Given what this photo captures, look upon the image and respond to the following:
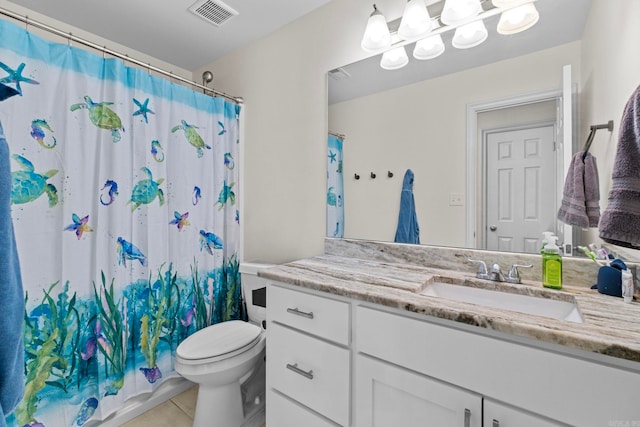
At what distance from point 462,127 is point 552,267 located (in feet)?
2.20

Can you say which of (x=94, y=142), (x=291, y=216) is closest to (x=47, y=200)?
(x=94, y=142)

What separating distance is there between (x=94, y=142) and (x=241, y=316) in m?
1.39

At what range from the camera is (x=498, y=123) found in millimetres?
1195

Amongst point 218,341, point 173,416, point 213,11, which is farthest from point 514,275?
point 213,11

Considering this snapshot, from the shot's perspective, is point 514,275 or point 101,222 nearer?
point 514,275

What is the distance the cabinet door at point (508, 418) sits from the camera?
667 mm

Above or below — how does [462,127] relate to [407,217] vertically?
above

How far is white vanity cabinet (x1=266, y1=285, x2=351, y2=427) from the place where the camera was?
100cm

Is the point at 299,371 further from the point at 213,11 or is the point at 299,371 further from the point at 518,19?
the point at 213,11

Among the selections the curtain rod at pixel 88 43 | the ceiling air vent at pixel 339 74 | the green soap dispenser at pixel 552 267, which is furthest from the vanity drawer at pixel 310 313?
the curtain rod at pixel 88 43

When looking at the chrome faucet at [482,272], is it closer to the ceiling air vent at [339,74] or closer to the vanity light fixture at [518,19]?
the vanity light fixture at [518,19]

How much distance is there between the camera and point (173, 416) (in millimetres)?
1567

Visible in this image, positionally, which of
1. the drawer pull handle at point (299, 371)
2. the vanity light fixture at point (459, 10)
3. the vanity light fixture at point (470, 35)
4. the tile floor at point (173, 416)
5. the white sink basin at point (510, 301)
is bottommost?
the tile floor at point (173, 416)

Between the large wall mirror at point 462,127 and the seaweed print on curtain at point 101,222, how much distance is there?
0.99 meters
